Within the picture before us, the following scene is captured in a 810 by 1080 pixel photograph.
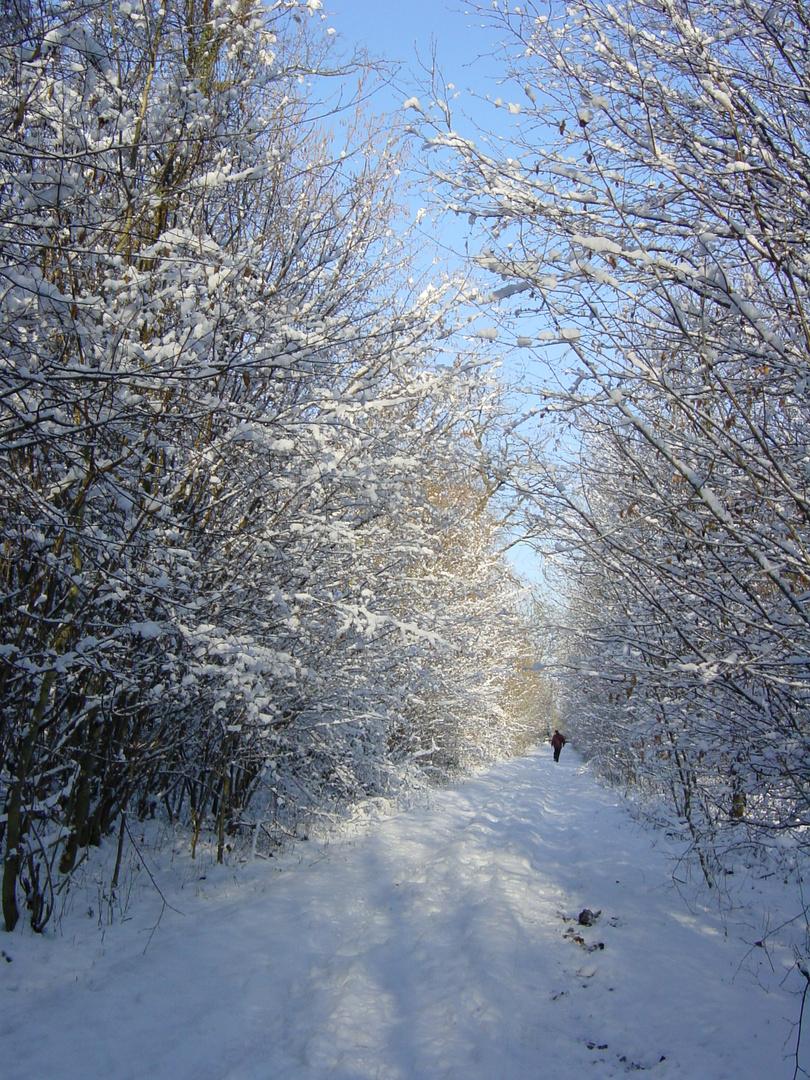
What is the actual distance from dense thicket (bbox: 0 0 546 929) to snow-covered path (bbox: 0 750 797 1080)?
777 millimetres

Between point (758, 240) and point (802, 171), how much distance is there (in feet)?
1.08

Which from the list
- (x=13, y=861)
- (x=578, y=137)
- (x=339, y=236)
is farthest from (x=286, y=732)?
(x=578, y=137)

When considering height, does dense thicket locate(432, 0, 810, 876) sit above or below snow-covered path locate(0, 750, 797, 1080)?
above

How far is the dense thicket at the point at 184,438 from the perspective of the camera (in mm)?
3318

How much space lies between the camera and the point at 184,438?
5.14 metres

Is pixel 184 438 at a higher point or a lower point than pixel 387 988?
higher

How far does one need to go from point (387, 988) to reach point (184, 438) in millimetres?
4118

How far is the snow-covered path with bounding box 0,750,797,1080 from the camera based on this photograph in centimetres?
312

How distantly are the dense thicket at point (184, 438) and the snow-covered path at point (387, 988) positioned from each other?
0.78m

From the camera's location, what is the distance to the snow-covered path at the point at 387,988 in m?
3.12

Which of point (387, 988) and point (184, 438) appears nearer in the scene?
point (387, 988)

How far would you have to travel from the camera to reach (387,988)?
3.92m

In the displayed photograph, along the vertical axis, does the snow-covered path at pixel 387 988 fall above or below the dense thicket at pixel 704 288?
below

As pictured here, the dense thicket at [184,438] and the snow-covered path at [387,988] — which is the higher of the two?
the dense thicket at [184,438]
